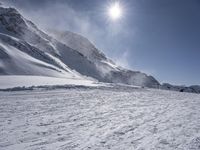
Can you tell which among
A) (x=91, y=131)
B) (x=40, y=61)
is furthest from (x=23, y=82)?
(x=40, y=61)

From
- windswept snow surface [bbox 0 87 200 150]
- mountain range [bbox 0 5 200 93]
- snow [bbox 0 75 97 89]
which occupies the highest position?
mountain range [bbox 0 5 200 93]

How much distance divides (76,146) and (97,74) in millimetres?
159000

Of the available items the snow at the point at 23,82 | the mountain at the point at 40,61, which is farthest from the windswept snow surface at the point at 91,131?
the mountain at the point at 40,61

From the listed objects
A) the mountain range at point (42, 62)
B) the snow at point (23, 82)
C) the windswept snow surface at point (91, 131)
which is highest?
the mountain range at point (42, 62)

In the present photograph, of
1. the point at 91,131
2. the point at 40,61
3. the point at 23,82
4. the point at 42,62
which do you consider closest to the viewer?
the point at 91,131

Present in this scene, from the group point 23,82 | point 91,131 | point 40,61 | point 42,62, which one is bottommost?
point 91,131

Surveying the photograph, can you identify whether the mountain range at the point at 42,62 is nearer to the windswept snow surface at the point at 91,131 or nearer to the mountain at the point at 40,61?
the mountain at the point at 40,61

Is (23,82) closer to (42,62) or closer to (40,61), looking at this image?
(42,62)

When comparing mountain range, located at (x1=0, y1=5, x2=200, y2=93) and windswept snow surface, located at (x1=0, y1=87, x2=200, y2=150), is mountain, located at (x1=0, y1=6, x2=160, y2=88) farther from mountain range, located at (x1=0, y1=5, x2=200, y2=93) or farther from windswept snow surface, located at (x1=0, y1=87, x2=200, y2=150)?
windswept snow surface, located at (x1=0, y1=87, x2=200, y2=150)

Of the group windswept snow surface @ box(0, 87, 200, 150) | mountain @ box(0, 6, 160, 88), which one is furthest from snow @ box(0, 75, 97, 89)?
mountain @ box(0, 6, 160, 88)

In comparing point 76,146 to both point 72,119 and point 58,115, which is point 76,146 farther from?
point 58,115

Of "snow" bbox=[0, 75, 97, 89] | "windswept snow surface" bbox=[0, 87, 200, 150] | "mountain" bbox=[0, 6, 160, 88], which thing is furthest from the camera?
"mountain" bbox=[0, 6, 160, 88]

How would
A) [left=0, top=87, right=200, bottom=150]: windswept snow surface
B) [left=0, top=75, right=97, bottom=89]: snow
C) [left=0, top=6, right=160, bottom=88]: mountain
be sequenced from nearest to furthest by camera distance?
[left=0, top=87, right=200, bottom=150]: windswept snow surface → [left=0, top=75, right=97, bottom=89]: snow → [left=0, top=6, right=160, bottom=88]: mountain

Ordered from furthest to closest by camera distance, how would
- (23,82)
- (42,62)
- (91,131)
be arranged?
1. (42,62)
2. (23,82)
3. (91,131)
